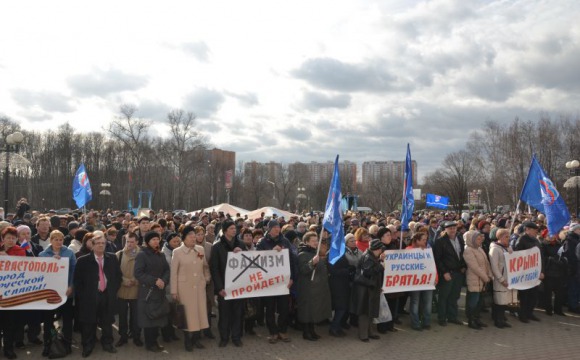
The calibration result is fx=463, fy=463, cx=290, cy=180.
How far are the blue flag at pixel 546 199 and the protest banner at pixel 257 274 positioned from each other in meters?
5.62

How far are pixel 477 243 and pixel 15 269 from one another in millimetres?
8151

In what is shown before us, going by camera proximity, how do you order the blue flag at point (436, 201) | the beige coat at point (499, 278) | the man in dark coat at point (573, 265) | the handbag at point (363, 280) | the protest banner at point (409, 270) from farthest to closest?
the blue flag at point (436, 201) → the man in dark coat at point (573, 265) → the beige coat at point (499, 278) → the protest banner at point (409, 270) → the handbag at point (363, 280)

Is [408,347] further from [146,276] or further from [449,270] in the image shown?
[146,276]

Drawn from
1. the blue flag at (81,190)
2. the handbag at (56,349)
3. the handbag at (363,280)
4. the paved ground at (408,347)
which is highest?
the blue flag at (81,190)

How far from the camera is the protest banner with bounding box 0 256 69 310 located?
698 cm

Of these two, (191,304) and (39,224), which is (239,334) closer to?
(191,304)

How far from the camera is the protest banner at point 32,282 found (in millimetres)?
6984

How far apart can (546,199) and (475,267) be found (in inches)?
98.7

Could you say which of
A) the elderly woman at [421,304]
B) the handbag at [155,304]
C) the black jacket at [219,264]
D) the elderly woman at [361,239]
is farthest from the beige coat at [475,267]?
the handbag at [155,304]

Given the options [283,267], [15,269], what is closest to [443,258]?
[283,267]

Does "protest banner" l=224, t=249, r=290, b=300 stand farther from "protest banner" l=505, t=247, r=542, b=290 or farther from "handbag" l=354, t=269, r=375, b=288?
"protest banner" l=505, t=247, r=542, b=290

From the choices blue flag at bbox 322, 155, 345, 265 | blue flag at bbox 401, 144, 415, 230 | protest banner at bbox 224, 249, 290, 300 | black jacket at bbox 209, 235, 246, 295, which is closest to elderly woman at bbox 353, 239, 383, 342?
blue flag at bbox 322, 155, 345, 265

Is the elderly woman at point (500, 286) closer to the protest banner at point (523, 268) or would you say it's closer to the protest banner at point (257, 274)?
the protest banner at point (523, 268)

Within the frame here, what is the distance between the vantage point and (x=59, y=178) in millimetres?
75438
